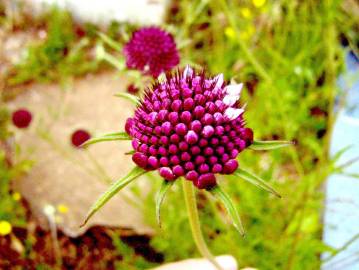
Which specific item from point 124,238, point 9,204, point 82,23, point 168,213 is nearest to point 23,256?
point 9,204

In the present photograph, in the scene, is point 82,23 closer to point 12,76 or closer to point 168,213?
point 12,76

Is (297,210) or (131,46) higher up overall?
(131,46)

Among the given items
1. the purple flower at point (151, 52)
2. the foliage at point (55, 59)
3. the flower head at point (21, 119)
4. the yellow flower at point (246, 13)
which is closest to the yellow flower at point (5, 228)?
the flower head at point (21, 119)

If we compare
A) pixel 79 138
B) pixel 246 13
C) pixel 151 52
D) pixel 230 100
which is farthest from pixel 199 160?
pixel 246 13

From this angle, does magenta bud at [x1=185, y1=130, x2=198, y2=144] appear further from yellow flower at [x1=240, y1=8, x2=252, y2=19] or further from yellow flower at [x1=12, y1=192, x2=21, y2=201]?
yellow flower at [x1=240, y1=8, x2=252, y2=19]

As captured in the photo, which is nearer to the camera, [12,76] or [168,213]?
[168,213]

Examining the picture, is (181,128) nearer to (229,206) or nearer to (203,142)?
(203,142)

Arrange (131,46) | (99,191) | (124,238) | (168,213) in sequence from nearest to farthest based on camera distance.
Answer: (131,46), (168,213), (124,238), (99,191)
